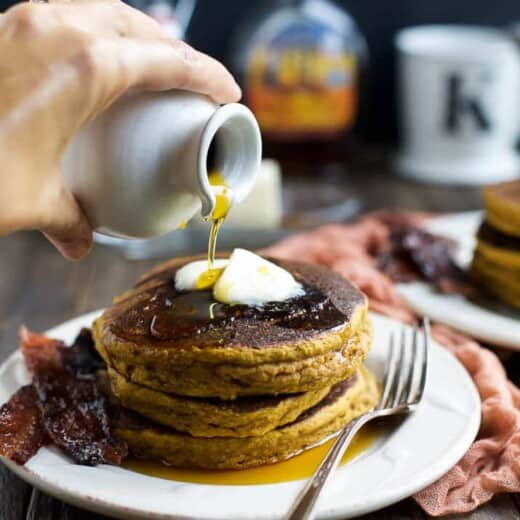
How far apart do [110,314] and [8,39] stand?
521 millimetres

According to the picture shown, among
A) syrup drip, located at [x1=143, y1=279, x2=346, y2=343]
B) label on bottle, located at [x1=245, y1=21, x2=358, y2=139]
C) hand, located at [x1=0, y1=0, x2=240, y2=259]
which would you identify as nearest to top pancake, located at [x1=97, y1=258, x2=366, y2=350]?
syrup drip, located at [x1=143, y1=279, x2=346, y2=343]

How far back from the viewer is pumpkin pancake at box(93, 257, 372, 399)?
1.41 meters

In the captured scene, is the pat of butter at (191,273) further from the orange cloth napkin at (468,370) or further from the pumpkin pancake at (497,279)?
the pumpkin pancake at (497,279)

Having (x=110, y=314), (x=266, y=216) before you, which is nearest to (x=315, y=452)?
(x=110, y=314)

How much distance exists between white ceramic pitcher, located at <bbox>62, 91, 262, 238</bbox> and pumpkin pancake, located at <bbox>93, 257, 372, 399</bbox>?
0.15 m

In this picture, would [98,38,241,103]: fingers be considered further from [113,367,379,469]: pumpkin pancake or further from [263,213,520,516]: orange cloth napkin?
[263,213,520,516]: orange cloth napkin

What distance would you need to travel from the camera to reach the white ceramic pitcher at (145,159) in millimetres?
1329

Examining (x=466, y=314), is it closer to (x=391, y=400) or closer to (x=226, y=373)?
(x=391, y=400)

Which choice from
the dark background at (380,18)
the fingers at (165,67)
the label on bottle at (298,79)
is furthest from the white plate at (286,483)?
the dark background at (380,18)

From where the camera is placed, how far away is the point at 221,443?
146 centimetres

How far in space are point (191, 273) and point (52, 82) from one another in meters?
0.48

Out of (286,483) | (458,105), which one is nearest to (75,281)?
(286,483)

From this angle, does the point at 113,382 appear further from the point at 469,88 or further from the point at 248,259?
the point at 469,88

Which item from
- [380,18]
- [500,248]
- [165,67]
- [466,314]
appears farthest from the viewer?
[380,18]
